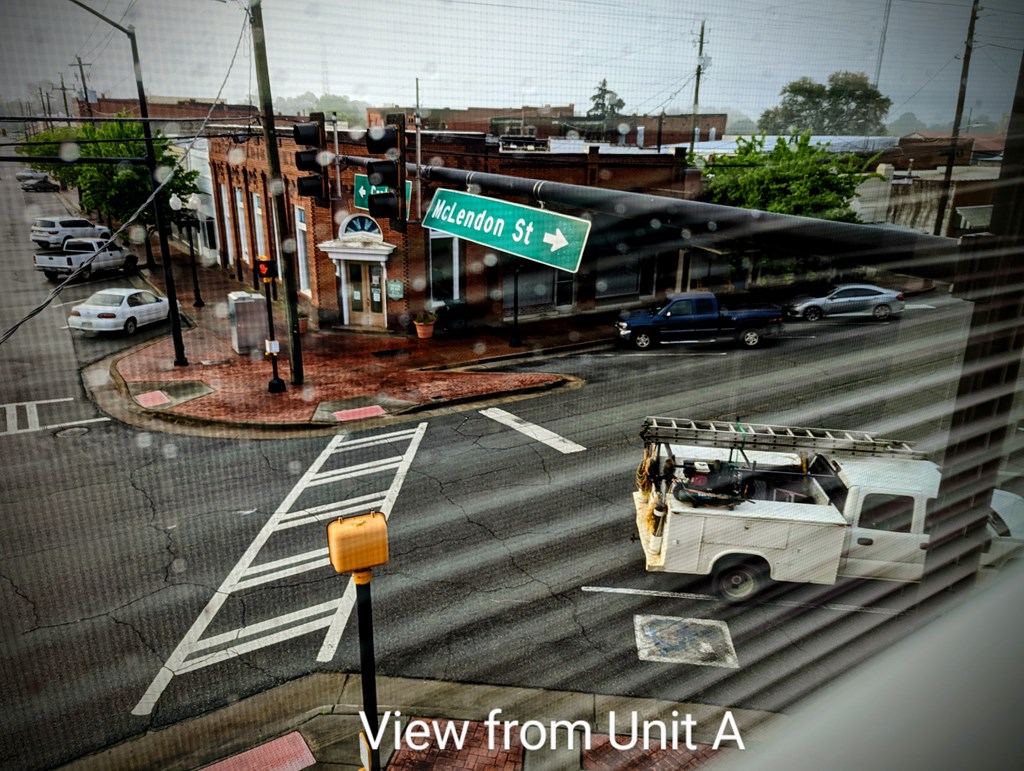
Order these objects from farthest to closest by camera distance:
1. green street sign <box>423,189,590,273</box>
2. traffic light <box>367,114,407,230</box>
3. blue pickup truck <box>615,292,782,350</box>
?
1. blue pickup truck <box>615,292,782,350</box>
2. traffic light <box>367,114,407,230</box>
3. green street sign <box>423,189,590,273</box>

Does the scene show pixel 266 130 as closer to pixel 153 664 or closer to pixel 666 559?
pixel 153 664

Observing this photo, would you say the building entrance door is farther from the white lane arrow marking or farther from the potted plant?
the white lane arrow marking

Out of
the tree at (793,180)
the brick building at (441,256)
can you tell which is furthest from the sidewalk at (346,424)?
the tree at (793,180)

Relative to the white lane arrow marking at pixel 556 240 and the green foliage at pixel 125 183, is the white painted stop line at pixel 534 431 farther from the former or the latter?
the green foliage at pixel 125 183

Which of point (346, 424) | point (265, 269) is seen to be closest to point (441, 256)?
point (265, 269)

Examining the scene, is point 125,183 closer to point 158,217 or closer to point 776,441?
point 158,217

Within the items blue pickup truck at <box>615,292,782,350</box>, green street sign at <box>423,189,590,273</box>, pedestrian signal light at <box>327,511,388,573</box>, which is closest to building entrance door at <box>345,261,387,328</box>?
blue pickup truck at <box>615,292,782,350</box>

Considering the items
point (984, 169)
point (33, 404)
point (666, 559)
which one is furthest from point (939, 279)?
point (33, 404)
